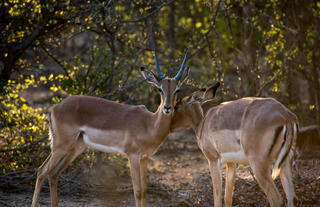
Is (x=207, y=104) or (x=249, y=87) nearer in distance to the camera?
(x=249, y=87)

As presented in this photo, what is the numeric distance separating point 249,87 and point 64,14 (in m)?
3.90

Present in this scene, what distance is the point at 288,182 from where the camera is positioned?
18.0ft

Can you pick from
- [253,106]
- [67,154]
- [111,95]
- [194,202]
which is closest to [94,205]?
[67,154]

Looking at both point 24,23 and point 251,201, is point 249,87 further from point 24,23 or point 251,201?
point 24,23

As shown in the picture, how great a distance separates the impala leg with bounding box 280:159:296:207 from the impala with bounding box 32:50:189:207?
71.7 inches

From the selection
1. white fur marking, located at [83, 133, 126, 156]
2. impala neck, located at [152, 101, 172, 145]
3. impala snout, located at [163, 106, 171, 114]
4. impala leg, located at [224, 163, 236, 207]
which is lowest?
impala leg, located at [224, 163, 236, 207]

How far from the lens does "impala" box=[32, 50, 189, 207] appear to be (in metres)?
6.43

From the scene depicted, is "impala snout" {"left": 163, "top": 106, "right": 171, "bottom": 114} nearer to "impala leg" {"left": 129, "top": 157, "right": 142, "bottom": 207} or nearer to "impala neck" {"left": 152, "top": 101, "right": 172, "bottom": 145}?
"impala neck" {"left": 152, "top": 101, "right": 172, "bottom": 145}

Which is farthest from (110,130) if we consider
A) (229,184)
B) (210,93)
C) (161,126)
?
(229,184)

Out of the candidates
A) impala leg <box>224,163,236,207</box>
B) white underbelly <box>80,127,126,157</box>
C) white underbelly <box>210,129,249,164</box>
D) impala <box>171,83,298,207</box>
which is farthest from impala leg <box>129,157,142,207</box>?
impala leg <box>224,163,236,207</box>

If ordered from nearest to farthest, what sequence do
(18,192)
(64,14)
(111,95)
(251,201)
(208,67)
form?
(251,201) → (18,192) → (64,14) → (111,95) → (208,67)

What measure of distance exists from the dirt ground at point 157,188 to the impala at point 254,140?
94 cm

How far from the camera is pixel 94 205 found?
23.4 feet

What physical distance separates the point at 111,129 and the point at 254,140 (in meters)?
2.35
